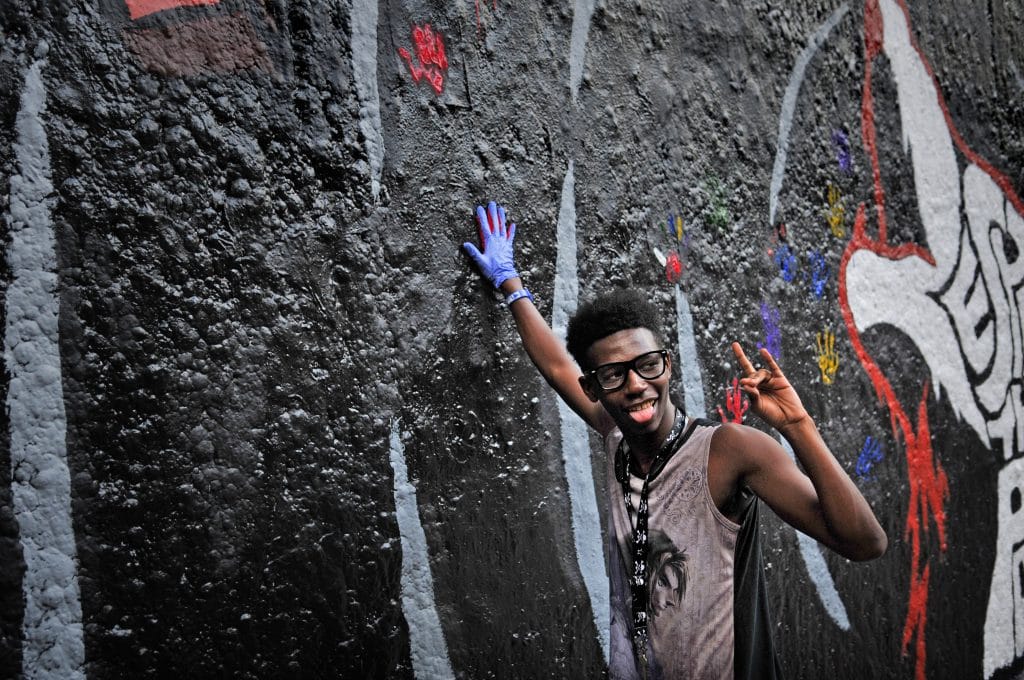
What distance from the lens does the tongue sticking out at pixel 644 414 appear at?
1.82 meters

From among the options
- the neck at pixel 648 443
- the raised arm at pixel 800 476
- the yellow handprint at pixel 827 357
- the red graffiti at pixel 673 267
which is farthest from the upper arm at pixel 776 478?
the yellow handprint at pixel 827 357

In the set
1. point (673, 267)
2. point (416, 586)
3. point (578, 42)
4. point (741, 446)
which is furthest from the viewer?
point (673, 267)

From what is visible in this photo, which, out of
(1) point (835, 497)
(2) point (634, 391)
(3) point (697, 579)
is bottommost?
(3) point (697, 579)

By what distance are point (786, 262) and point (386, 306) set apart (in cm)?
183

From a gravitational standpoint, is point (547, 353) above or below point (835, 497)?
above

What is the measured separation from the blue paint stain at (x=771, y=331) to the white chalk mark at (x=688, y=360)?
393 mm

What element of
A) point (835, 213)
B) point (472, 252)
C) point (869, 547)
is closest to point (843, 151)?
point (835, 213)

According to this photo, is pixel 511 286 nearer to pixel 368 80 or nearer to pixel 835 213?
pixel 368 80

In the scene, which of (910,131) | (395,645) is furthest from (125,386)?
(910,131)

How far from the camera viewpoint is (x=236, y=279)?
2.02m

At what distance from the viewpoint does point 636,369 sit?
72.2 inches

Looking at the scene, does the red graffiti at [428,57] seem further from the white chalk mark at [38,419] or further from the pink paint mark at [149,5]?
the white chalk mark at [38,419]

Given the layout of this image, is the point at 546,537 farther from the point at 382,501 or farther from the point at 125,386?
the point at 125,386

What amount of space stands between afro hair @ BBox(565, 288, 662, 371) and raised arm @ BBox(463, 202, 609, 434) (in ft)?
1.36
